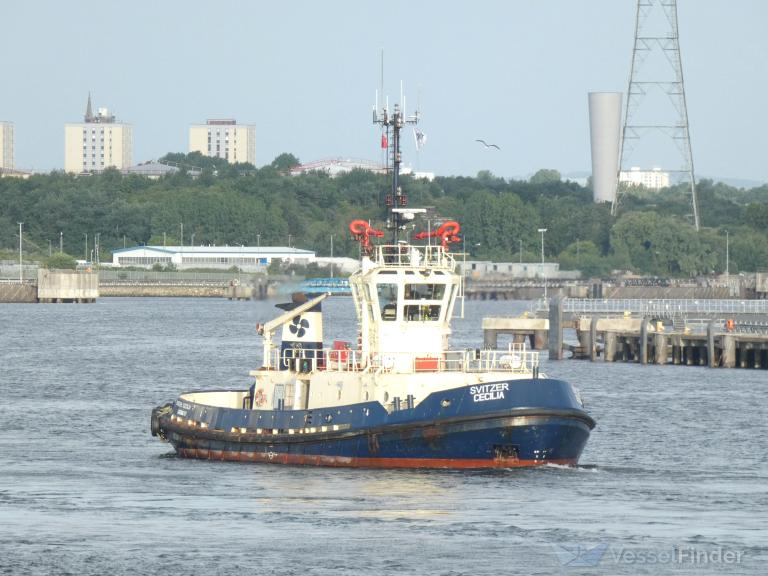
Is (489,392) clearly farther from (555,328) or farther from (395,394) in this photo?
(555,328)

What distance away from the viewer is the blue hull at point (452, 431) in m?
44.2

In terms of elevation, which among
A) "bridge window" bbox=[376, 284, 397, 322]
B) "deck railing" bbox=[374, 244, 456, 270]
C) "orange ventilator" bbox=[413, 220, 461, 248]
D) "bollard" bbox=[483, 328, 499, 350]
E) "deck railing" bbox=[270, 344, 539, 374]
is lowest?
"bollard" bbox=[483, 328, 499, 350]

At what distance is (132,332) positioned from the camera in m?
134

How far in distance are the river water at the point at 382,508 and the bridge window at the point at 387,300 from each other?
15.0 feet

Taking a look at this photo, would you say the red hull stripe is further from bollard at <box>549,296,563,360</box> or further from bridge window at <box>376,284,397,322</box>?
Result: bollard at <box>549,296,563,360</box>

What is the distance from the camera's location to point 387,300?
4778 cm

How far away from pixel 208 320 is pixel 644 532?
404 feet

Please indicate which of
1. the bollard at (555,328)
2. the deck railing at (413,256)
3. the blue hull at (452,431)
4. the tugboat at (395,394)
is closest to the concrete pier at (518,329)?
the bollard at (555,328)

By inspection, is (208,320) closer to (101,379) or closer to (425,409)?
(101,379)

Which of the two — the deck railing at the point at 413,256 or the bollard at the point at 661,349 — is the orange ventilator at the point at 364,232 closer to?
the deck railing at the point at 413,256

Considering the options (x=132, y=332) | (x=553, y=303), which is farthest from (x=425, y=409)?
(x=132, y=332)

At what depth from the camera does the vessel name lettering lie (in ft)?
145

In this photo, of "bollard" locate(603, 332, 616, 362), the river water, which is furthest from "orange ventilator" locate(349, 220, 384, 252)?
"bollard" locate(603, 332, 616, 362)

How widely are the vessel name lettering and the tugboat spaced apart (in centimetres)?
2
